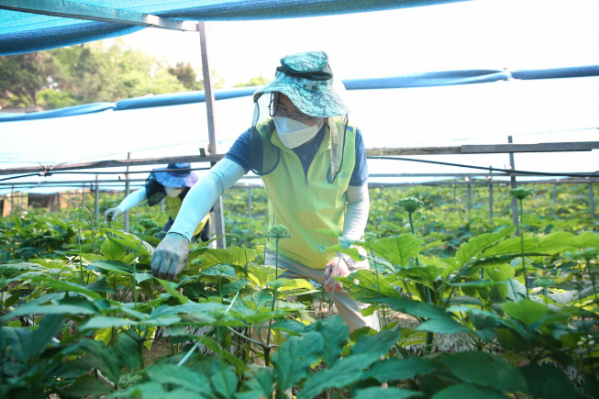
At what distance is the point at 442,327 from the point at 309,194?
4.04 feet

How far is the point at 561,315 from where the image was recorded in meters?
0.60

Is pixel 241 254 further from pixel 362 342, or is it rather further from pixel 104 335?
pixel 362 342

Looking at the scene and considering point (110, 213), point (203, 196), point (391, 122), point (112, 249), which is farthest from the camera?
point (391, 122)

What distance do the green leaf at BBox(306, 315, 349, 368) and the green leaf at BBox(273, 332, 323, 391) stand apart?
3 cm

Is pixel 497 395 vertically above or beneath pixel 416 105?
beneath

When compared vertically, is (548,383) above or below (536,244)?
below

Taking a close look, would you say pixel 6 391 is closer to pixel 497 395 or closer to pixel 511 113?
pixel 497 395

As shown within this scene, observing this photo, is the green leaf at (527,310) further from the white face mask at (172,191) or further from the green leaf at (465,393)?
the white face mask at (172,191)

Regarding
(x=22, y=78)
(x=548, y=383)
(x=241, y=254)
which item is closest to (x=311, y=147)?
(x=241, y=254)

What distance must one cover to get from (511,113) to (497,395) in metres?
3.82

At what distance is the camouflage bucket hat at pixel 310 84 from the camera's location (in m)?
1.56

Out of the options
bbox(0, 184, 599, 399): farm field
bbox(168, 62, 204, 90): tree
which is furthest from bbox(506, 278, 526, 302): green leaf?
bbox(168, 62, 204, 90): tree

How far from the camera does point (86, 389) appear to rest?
674mm

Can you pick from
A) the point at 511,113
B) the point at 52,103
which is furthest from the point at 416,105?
the point at 52,103
